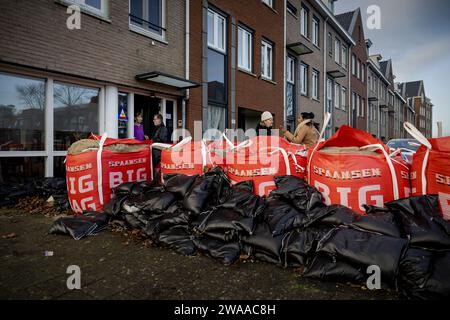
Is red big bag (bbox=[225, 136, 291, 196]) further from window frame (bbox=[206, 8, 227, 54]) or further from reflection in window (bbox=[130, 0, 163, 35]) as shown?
window frame (bbox=[206, 8, 227, 54])

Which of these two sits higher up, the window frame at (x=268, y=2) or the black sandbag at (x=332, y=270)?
the window frame at (x=268, y=2)

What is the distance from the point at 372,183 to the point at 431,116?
9963 cm

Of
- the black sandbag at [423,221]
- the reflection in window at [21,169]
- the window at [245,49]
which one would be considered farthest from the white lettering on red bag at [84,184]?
the window at [245,49]

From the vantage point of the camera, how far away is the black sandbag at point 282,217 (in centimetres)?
271

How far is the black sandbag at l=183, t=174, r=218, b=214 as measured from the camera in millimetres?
3201

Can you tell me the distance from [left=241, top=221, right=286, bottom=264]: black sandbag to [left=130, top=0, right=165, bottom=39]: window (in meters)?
6.21

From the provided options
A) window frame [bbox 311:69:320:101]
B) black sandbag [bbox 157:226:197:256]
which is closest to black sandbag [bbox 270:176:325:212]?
black sandbag [bbox 157:226:197:256]

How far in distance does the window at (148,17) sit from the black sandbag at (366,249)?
6.73 m

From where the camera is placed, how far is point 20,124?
17.7 feet

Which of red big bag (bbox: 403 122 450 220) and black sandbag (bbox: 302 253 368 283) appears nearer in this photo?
black sandbag (bbox: 302 253 368 283)

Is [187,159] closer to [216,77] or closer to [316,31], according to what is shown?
[216,77]

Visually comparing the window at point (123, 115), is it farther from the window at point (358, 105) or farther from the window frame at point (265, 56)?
the window at point (358, 105)

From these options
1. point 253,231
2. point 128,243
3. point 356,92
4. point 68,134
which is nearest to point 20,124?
point 68,134
